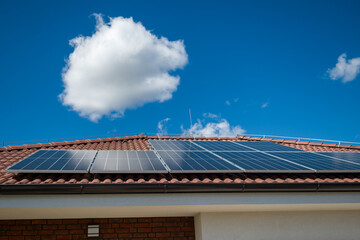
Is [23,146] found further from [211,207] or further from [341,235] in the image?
[341,235]

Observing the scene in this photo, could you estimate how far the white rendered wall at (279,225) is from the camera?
802cm

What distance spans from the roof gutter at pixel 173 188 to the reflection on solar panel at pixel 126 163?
755 mm

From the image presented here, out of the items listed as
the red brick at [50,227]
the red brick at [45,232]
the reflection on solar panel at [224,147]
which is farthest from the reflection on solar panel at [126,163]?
the reflection on solar panel at [224,147]

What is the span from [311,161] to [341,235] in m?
2.50

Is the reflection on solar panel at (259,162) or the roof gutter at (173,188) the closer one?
the roof gutter at (173,188)

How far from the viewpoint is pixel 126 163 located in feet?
27.3

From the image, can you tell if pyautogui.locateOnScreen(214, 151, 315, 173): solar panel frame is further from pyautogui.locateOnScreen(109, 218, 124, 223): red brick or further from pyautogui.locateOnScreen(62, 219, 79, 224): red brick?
pyautogui.locateOnScreen(62, 219, 79, 224): red brick

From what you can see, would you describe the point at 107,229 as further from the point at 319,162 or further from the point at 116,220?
the point at 319,162

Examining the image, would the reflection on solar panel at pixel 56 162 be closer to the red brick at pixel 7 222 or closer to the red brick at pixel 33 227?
the red brick at pixel 7 222

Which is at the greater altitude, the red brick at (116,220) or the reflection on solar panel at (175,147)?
the reflection on solar panel at (175,147)

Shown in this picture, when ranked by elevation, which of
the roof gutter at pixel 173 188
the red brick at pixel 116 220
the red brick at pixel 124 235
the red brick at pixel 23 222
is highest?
the roof gutter at pixel 173 188

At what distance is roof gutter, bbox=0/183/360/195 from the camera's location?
648cm

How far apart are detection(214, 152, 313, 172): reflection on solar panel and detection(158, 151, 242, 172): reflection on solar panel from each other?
0.48m

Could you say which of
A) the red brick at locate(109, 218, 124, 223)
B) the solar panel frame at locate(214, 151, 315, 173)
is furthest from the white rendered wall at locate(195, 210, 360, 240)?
the red brick at locate(109, 218, 124, 223)
